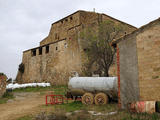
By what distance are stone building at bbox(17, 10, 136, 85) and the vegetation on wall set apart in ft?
5.98

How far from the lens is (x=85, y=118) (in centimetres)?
625

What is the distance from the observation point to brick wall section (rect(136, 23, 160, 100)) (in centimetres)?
668

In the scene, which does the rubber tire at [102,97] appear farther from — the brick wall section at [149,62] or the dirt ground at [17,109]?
the dirt ground at [17,109]

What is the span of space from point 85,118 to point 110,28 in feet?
47.9

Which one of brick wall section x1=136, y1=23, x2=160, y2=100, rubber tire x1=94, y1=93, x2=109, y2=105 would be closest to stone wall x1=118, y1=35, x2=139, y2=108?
brick wall section x1=136, y1=23, x2=160, y2=100

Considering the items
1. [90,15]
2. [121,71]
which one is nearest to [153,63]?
[121,71]

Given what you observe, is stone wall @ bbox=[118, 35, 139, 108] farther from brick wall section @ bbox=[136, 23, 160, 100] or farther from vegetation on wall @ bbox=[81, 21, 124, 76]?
vegetation on wall @ bbox=[81, 21, 124, 76]

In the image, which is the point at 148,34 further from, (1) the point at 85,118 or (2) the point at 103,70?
(2) the point at 103,70

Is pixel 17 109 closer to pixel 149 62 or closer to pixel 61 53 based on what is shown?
pixel 149 62

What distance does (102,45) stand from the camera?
736 inches

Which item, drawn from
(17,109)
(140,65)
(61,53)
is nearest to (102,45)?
(61,53)

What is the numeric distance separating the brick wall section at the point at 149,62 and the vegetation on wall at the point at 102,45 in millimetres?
10975

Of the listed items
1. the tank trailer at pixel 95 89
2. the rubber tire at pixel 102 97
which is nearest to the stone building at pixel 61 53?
the tank trailer at pixel 95 89

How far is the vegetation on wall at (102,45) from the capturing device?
61.1 ft
